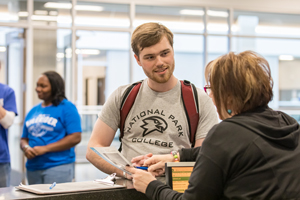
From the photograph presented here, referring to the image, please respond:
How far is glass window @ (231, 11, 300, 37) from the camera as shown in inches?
360

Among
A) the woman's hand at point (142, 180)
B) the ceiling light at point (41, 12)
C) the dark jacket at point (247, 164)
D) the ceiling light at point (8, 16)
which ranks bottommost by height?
the woman's hand at point (142, 180)

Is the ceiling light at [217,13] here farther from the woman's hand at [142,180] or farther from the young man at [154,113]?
the woman's hand at [142,180]

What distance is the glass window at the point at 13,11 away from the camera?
7.55m

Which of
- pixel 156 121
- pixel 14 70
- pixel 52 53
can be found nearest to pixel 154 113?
pixel 156 121

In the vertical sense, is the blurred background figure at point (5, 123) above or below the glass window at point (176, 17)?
below

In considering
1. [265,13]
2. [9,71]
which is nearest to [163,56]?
[9,71]

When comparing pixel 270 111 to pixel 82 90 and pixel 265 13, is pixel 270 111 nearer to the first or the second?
pixel 82 90

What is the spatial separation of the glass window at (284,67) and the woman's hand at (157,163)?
8242 millimetres

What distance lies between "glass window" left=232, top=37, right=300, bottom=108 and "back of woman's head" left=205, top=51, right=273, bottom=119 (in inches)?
336

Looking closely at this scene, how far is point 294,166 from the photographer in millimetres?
1260

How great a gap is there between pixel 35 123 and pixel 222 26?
672cm

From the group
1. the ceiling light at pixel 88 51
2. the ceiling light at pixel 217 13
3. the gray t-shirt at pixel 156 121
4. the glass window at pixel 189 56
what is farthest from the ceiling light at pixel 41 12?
the gray t-shirt at pixel 156 121

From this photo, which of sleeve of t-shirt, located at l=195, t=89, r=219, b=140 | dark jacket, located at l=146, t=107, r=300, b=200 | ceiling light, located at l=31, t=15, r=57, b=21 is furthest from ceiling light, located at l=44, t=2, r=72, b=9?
dark jacket, located at l=146, t=107, r=300, b=200

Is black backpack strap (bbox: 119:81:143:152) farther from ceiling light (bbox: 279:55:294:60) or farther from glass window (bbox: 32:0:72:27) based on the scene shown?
ceiling light (bbox: 279:55:294:60)
